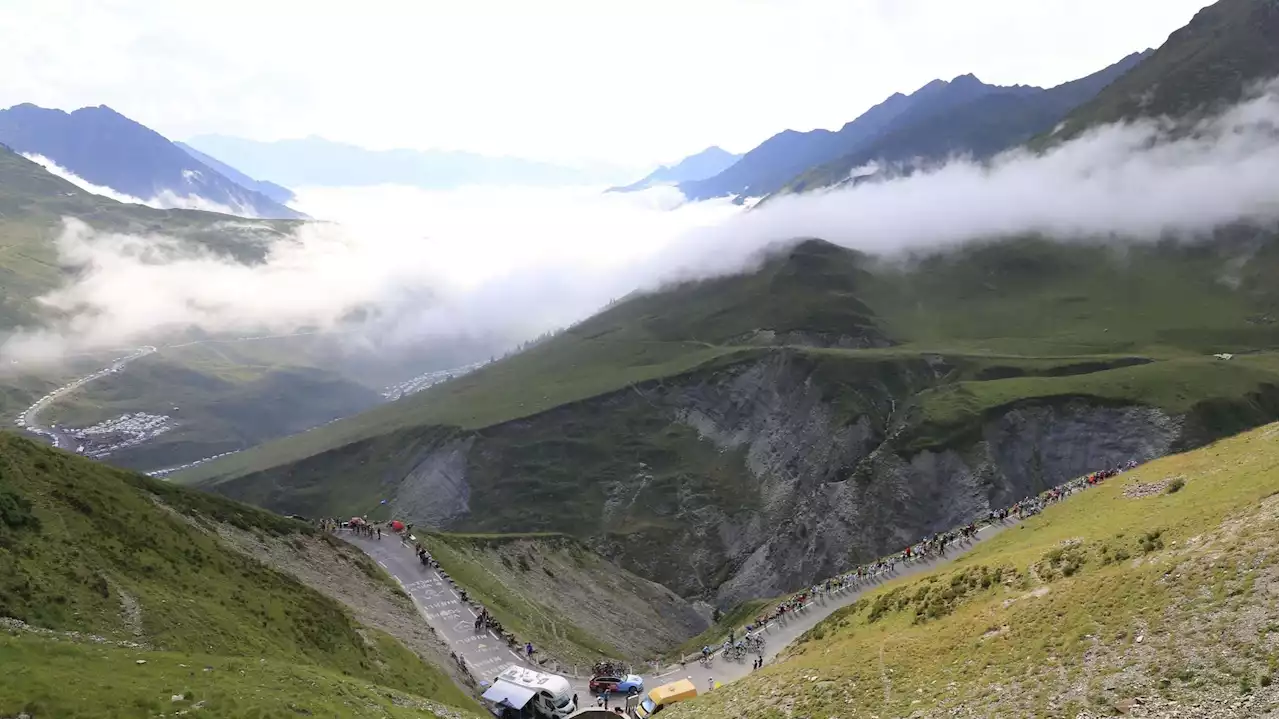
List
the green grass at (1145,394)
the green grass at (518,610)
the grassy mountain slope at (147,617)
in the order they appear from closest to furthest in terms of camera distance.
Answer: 1. the grassy mountain slope at (147,617)
2. the green grass at (518,610)
3. the green grass at (1145,394)

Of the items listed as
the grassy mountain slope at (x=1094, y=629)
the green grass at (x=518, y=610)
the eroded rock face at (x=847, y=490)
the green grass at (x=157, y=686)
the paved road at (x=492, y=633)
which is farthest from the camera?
the eroded rock face at (x=847, y=490)

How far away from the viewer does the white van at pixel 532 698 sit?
164 feet

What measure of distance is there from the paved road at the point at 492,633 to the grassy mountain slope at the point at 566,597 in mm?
4417

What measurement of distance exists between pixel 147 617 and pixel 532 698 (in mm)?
24609

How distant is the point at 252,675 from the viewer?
3184 centimetres

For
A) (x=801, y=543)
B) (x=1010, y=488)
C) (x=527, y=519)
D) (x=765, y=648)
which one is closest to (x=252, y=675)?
(x=765, y=648)

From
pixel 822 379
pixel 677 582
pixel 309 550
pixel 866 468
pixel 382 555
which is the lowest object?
pixel 677 582

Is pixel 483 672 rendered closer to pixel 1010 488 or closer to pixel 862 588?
pixel 862 588

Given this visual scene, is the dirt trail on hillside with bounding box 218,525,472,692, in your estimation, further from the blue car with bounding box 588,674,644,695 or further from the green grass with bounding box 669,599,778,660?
the green grass with bounding box 669,599,778,660

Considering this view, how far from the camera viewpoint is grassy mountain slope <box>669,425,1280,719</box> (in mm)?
25047

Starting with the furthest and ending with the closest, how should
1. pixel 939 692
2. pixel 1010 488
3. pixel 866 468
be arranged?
pixel 866 468, pixel 1010 488, pixel 939 692

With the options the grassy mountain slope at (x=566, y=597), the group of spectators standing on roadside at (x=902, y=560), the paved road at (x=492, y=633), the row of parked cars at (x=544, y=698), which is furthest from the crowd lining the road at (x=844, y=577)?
the row of parked cars at (x=544, y=698)

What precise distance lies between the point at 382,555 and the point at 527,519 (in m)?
117

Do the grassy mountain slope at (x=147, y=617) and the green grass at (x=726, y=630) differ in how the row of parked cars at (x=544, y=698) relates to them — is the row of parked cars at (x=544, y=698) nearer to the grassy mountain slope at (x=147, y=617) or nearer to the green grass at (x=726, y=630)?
the grassy mountain slope at (x=147, y=617)
